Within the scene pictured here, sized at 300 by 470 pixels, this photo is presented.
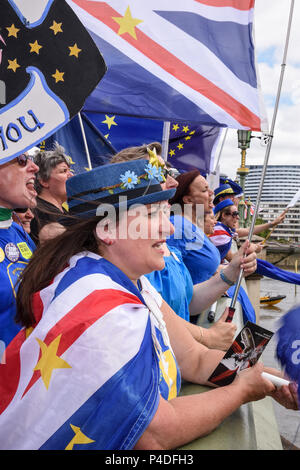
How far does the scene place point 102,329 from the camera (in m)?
1.37

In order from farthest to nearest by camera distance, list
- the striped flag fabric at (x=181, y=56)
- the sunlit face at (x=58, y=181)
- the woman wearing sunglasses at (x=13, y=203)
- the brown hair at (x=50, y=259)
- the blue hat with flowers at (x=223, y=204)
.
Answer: the blue hat with flowers at (x=223, y=204) → the sunlit face at (x=58, y=181) → the striped flag fabric at (x=181, y=56) → the woman wearing sunglasses at (x=13, y=203) → the brown hair at (x=50, y=259)

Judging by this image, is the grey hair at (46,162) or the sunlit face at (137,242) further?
the grey hair at (46,162)

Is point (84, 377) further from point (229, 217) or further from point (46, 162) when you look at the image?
point (229, 217)

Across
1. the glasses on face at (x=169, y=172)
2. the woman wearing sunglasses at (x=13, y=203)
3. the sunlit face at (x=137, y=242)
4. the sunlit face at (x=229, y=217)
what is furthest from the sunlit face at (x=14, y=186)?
the sunlit face at (x=229, y=217)

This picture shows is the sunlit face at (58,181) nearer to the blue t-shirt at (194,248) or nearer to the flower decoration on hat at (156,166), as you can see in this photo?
the blue t-shirt at (194,248)

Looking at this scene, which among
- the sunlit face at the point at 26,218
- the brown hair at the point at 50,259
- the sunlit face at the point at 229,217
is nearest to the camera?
the brown hair at the point at 50,259

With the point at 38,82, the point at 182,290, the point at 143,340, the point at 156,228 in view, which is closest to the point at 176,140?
the point at 182,290

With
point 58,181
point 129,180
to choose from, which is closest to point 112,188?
point 129,180

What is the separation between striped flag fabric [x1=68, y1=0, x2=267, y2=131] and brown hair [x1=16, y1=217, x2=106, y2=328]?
177 cm

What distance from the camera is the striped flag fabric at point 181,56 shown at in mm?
3252

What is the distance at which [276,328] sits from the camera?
205 cm

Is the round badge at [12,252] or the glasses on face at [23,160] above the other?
the glasses on face at [23,160]

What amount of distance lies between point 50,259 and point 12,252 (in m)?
1.03
